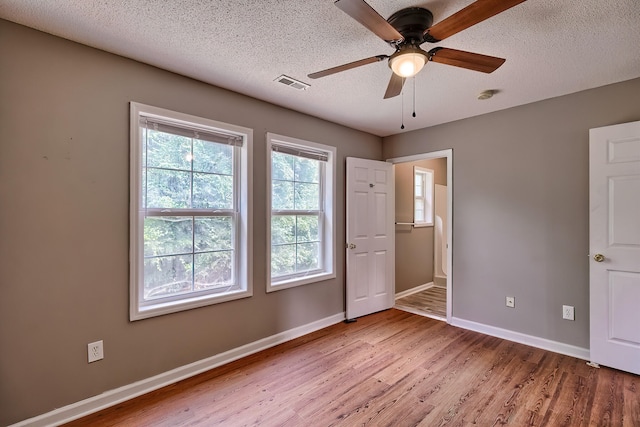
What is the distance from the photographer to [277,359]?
8.76ft

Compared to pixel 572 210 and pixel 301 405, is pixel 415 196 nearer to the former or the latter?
pixel 572 210

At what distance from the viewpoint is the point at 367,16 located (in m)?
1.35

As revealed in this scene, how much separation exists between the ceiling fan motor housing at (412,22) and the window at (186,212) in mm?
1605

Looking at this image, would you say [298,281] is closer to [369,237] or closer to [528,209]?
[369,237]

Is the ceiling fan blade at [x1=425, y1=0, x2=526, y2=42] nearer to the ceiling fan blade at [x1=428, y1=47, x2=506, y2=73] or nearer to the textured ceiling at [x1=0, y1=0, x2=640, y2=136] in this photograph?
the ceiling fan blade at [x1=428, y1=47, x2=506, y2=73]

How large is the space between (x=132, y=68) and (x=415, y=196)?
4.10 meters

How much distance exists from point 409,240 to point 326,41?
3.50m

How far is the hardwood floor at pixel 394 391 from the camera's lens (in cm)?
190

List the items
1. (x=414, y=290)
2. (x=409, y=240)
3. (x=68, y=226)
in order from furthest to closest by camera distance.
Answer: (x=414, y=290)
(x=409, y=240)
(x=68, y=226)

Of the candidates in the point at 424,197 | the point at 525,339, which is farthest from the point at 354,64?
the point at 424,197

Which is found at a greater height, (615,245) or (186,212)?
(186,212)

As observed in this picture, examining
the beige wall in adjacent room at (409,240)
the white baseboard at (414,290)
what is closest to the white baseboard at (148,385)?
the white baseboard at (414,290)

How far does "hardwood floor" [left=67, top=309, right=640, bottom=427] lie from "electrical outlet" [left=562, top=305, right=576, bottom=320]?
1.21 ft

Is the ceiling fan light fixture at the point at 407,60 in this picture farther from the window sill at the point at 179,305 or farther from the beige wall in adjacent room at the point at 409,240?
the beige wall in adjacent room at the point at 409,240
